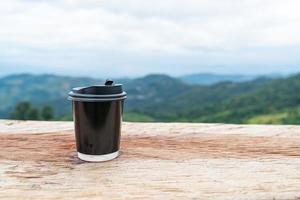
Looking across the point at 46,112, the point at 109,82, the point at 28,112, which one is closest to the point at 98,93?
the point at 109,82

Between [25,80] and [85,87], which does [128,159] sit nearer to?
[85,87]

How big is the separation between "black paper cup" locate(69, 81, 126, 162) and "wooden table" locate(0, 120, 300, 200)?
1.2 inches

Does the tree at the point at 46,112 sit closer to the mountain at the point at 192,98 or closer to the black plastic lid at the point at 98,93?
the mountain at the point at 192,98

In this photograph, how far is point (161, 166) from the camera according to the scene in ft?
2.85

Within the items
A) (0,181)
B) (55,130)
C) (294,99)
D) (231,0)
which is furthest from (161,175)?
(294,99)

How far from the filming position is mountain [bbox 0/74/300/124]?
1844cm

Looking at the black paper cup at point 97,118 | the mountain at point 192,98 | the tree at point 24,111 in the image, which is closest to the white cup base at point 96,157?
the black paper cup at point 97,118

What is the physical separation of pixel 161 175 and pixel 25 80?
67.6m

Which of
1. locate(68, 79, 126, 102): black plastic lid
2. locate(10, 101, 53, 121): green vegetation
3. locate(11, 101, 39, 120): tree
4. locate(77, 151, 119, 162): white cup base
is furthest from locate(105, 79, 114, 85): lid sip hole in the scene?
locate(11, 101, 39, 120): tree

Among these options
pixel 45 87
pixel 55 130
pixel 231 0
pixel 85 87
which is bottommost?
pixel 45 87

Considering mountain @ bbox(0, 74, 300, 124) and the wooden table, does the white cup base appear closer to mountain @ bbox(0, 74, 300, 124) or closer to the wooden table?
the wooden table

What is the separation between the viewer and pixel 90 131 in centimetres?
87

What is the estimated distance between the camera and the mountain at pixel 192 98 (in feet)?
60.5

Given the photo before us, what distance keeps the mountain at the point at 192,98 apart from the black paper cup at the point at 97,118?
0.23ft
